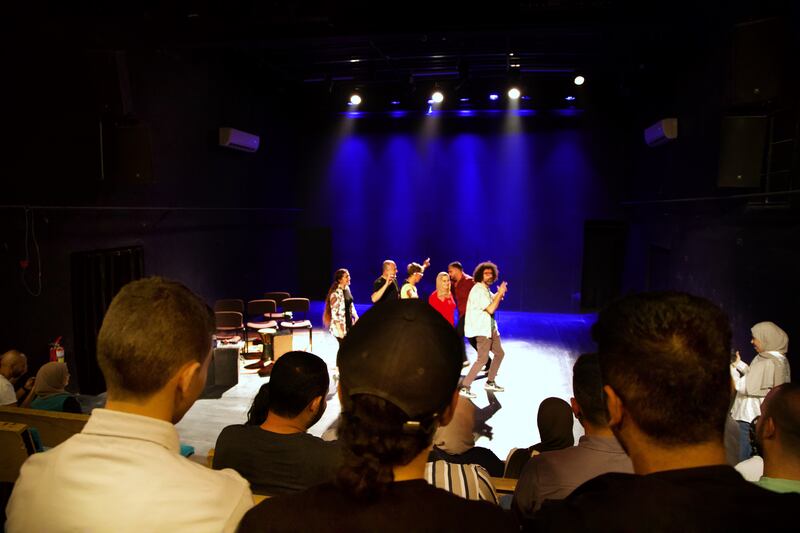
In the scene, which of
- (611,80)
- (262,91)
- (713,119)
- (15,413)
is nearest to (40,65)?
(15,413)

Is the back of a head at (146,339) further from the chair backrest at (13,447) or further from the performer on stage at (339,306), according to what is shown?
the performer on stage at (339,306)

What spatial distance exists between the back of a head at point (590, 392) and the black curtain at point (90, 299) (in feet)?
19.8

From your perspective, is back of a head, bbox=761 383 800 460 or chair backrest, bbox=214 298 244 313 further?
chair backrest, bbox=214 298 244 313

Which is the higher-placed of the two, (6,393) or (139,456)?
(139,456)

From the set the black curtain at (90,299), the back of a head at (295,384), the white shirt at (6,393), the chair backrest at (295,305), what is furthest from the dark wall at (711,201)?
the black curtain at (90,299)

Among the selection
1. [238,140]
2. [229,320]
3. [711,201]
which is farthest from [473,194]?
[229,320]

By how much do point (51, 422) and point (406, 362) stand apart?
2300mm

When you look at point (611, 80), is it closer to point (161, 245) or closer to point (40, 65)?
point (161, 245)

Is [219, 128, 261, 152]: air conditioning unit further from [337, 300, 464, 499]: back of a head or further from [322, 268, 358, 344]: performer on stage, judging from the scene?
[337, 300, 464, 499]: back of a head

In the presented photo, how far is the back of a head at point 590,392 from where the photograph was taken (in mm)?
2031

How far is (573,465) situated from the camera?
5.94 ft

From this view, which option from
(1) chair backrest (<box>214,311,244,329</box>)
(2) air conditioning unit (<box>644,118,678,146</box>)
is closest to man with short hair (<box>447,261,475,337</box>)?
(1) chair backrest (<box>214,311,244,329</box>)

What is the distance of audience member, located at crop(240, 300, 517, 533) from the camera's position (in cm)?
80

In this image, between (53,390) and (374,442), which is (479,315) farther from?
(374,442)
